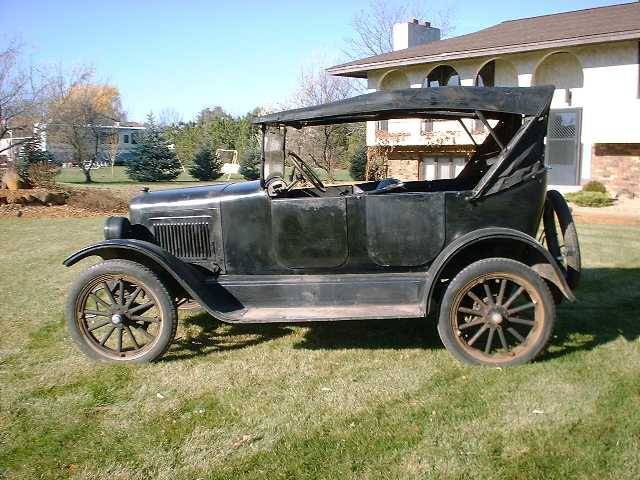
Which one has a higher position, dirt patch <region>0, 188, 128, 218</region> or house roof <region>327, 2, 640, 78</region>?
house roof <region>327, 2, 640, 78</region>

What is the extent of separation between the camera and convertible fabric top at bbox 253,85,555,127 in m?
4.37

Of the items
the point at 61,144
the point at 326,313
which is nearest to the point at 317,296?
the point at 326,313

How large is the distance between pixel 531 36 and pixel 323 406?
17367 millimetres

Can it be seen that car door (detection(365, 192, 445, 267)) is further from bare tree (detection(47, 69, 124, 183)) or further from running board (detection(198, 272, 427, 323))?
bare tree (detection(47, 69, 124, 183))

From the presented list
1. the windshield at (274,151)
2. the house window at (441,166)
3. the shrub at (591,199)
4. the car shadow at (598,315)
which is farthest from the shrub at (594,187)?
the windshield at (274,151)

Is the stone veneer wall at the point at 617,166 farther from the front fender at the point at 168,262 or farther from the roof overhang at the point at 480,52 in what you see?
the front fender at the point at 168,262

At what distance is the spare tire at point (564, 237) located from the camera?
15.8ft

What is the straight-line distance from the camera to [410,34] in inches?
992

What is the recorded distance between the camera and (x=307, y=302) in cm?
459

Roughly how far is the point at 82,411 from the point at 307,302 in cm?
176

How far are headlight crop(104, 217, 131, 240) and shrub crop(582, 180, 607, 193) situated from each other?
14624 mm

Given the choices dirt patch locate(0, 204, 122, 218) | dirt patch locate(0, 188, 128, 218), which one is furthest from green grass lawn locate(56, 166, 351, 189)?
dirt patch locate(0, 204, 122, 218)

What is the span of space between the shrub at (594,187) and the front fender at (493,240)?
521 inches

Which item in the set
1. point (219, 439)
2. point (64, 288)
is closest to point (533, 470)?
point (219, 439)
